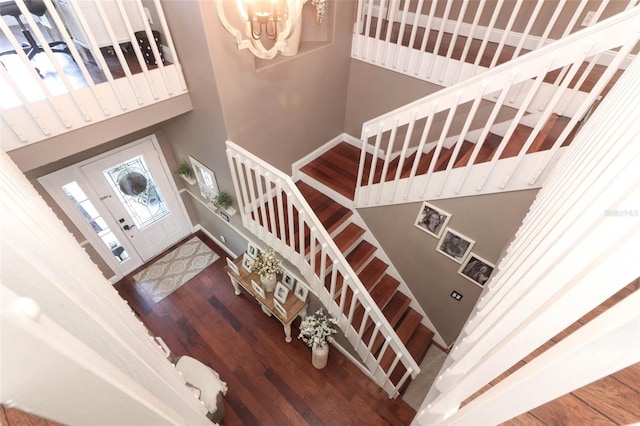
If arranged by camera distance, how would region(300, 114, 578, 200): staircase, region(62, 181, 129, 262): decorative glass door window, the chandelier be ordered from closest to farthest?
the chandelier
region(300, 114, 578, 200): staircase
region(62, 181, 129, 262): decorative glass door window

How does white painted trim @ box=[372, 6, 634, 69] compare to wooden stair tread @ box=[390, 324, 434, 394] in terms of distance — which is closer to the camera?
white painted trim @ box=[372, 6, 634, 69]

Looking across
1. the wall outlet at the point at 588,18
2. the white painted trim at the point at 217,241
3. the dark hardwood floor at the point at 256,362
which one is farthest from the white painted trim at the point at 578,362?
the white painted trim at the point at 217,241

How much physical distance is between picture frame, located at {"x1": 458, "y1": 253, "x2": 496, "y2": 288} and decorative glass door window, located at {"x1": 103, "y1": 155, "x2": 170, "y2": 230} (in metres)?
3.95

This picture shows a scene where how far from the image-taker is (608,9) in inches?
101

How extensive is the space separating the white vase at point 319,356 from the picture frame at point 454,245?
157 centimetres

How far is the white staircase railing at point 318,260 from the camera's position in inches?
94.1

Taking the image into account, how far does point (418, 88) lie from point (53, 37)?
365cm

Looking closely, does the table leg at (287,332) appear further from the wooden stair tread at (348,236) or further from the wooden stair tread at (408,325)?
the wooden stair tread at (408,325)

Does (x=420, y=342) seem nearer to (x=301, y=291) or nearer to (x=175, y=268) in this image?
(x=301, y=291)

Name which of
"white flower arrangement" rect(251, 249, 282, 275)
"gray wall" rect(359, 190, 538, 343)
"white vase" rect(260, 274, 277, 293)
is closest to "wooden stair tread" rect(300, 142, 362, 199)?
"gray wall" rect(359, 190, 538, 343)

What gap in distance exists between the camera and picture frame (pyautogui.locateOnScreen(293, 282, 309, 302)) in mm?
3244

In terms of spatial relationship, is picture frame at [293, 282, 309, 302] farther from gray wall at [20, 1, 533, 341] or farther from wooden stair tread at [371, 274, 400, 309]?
gray wall at [20, 1, 533, 341]

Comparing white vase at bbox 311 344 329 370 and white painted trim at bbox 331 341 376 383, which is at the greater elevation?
white vase at bbox 311 344 329 370

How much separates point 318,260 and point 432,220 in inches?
48.2
